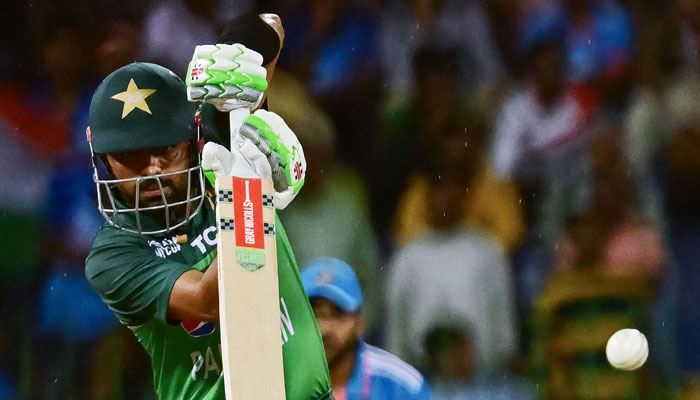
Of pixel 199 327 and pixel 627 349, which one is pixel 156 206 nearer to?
pixel 199 327

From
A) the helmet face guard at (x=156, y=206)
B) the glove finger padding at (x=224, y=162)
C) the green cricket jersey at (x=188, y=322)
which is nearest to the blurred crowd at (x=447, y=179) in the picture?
the green cricket jersey at (x=188, y=322)

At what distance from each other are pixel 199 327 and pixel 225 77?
597mm

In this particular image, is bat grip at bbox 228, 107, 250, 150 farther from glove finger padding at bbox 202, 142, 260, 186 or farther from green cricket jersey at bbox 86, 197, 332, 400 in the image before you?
green cricket jersey at bbox 86, 197, 332, 400

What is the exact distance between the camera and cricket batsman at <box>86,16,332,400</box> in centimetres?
247

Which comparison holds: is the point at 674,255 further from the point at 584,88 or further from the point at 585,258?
the point at 584,88

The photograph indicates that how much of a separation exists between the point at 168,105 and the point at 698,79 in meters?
2.50

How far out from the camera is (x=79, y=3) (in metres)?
4.88

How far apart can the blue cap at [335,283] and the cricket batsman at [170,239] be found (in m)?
1.59

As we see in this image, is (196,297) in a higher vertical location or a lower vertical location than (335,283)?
lower

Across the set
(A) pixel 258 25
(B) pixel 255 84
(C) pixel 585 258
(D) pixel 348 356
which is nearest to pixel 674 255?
(C) pixel 585 258

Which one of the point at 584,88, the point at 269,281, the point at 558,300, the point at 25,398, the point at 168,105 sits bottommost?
the point at 25,398

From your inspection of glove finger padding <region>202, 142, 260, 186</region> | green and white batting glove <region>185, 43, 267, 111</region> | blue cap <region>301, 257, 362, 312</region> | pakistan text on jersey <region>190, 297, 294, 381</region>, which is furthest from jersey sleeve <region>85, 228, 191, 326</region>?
blue cap <region>301, 257, 362, 312</region>

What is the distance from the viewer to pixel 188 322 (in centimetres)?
259

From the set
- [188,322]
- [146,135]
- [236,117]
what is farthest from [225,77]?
[188,322]
